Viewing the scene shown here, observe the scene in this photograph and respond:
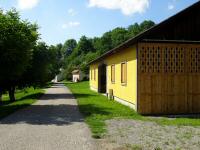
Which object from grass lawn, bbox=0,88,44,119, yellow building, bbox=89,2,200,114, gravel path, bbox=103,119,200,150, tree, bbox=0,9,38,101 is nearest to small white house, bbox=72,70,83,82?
grass lawn, bbox=0,88,44,119

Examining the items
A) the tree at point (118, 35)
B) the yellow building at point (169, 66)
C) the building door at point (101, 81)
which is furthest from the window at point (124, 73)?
the tree at point (118, 35)

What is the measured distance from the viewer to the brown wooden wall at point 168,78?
1501 cm

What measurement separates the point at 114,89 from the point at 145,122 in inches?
395

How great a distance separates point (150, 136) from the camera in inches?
378

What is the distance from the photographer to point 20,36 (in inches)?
657

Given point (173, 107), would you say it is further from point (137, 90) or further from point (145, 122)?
point (145, 122)

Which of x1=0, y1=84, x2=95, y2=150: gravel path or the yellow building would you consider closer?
x1=0, y1=84, x2=95, y2=150: gravel path

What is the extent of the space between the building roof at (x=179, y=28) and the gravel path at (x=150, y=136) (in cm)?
464

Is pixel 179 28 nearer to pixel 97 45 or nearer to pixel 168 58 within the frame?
pixel 168 58

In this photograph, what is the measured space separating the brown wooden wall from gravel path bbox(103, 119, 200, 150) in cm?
298

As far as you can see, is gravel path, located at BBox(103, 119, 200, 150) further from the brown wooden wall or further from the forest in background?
the forest in background

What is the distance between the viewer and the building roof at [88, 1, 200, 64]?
1523 cm

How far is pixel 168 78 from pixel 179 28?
2349mm

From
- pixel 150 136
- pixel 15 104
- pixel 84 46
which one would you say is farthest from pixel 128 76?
pixel 84 46
